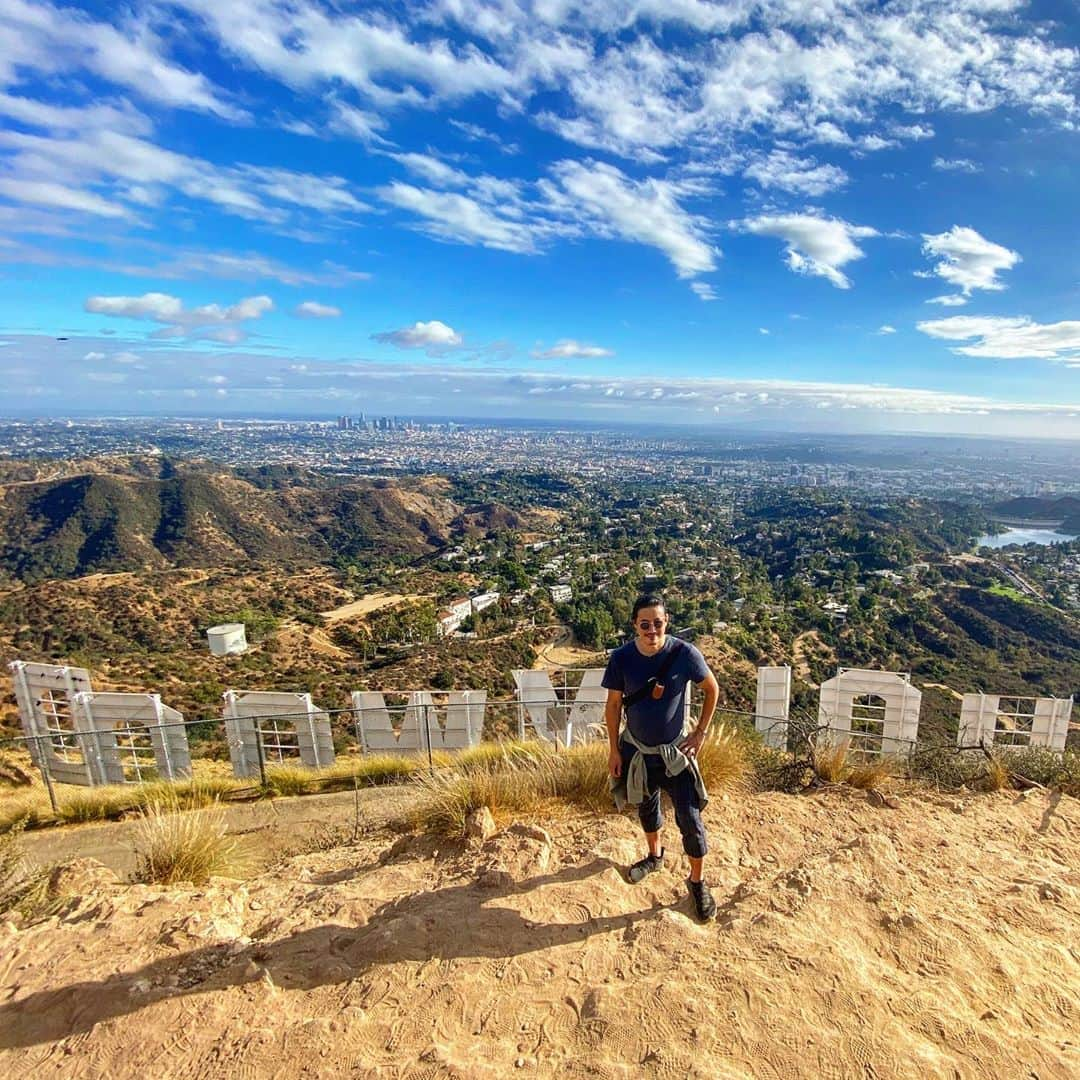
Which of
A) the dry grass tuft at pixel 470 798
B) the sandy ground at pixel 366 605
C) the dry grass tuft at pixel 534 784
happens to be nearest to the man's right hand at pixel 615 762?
the dry grass tuft at pixel 534 784

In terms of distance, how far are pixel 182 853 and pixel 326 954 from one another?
60.9 inches

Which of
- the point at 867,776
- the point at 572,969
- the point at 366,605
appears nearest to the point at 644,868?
the point at 572,969

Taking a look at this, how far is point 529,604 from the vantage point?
133 ft

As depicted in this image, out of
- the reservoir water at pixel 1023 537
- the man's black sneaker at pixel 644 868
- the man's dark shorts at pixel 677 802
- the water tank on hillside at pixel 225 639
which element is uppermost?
the man's dark shorts at pixel 677 802

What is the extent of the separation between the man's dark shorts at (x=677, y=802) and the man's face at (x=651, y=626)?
60 cm

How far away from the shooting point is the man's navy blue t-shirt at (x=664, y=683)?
2.90 meters

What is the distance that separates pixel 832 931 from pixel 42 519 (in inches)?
3087

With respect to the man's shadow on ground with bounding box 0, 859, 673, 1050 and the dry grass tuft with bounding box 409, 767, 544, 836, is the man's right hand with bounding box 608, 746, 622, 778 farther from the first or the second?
the dry grass tuft with bounding box 409, 767, 544, 836

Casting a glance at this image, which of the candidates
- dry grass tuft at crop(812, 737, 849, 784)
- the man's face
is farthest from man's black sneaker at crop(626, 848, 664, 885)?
dry grass tuft at crop(812, 737, 849, 784)

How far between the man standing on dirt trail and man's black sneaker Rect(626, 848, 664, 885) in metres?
0.23

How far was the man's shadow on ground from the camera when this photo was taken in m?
2.35

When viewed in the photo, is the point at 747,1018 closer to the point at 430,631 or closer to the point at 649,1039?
the point at 649,1039

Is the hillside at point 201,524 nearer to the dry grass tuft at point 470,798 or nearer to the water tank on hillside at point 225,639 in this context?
the water tank on hillside at point 225,639

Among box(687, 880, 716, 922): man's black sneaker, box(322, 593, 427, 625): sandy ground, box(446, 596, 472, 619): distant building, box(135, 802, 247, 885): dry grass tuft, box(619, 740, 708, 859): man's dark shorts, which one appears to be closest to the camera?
box(687, 880, 716, 922): man's black sneaker
